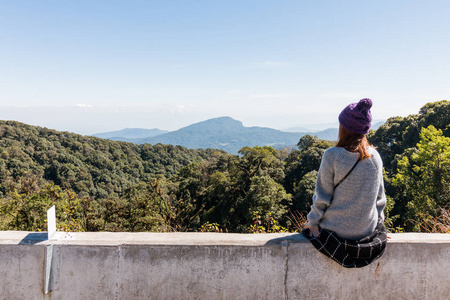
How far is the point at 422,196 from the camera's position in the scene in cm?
1540

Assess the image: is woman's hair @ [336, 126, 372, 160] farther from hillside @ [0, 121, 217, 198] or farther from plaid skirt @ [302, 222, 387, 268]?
hillside @ [0, 121, 217, 198]

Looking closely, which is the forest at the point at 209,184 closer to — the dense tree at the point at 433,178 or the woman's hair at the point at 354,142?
the dense tree at the point at 433,178

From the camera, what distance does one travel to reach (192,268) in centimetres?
209

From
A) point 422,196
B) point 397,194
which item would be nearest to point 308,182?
point 397,194

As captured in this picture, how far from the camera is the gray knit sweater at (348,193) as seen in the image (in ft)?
6.40

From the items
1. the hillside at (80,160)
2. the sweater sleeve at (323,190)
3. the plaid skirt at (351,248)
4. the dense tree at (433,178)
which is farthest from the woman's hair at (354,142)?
the hillside at (80,160)

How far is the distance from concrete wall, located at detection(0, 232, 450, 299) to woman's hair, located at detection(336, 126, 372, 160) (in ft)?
2.68

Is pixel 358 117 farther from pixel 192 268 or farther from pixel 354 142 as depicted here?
pixel 192 268

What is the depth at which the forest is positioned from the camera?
36.8 ft

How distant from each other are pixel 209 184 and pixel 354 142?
106 feet

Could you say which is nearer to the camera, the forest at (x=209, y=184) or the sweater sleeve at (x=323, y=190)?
the sweater sleeve at (x=323, y=190)

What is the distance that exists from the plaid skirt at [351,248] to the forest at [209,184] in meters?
2.20

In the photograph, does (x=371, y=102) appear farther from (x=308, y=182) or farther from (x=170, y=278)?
(x=308, y=182)

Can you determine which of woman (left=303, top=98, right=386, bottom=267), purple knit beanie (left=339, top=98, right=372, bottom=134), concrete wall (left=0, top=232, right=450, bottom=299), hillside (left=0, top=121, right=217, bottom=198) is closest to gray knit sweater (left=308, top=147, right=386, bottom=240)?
woman (left=303, top=98, right=386, bottom=267)
